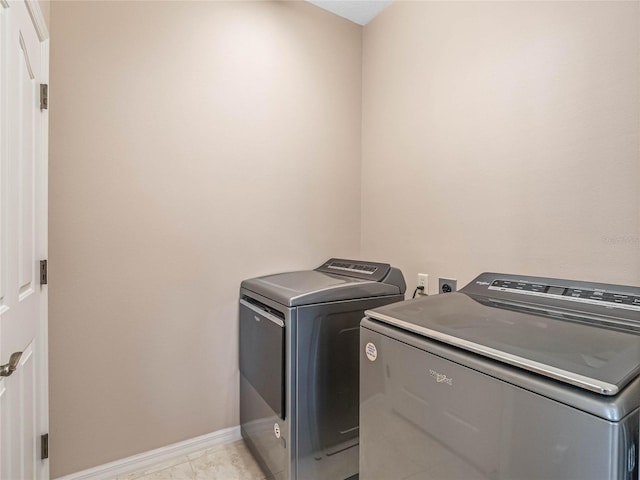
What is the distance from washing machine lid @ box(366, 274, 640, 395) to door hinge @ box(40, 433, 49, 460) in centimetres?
153

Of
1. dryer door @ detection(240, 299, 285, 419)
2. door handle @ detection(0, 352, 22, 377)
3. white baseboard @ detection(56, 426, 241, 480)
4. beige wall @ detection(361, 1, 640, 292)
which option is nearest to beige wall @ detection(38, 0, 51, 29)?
door handle @ detection(0, 352, 22, 377)

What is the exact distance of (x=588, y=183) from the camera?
1217 mm

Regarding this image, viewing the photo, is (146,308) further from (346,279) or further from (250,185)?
(346,279)

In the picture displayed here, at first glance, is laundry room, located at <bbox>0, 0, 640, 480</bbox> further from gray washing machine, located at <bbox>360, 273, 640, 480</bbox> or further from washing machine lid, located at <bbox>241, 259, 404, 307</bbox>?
gray washing machine, located at <bbox>360, 273, 640, 480</bbox>

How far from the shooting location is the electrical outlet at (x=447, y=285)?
169 centimetres

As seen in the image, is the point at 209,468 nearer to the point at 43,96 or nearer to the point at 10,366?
the point at 10,366

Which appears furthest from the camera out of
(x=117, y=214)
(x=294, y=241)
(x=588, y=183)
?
(x=294, y=241)

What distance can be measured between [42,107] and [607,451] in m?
2.06

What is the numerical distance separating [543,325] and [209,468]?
171cm

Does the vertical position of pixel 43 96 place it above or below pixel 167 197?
above

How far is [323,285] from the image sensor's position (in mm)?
1600

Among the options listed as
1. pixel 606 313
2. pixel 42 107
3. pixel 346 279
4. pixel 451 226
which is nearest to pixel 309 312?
pixel 346 279

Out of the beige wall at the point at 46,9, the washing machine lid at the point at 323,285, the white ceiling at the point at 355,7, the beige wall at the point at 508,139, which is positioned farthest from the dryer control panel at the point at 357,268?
the beige wall at the point at 46,9

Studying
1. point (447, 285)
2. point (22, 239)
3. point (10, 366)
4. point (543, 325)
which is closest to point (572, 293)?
point (543, 325)
